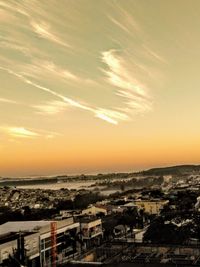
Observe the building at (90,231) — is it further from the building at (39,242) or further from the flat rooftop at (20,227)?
the flat rooftop at (20,227)

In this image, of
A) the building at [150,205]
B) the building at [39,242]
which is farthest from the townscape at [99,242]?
the building at [150,205]

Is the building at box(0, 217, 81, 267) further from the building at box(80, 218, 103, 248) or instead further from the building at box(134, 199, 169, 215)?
the building at box(134, 199, 169, 215)

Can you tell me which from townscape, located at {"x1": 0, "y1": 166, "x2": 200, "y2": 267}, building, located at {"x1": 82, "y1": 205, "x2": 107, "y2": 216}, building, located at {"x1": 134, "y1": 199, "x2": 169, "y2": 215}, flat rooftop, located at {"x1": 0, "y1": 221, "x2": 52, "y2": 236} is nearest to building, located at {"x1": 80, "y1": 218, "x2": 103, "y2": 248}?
Answer: townscape, located at {"x1": 0, "y1": 166, "x2": 200, "y2": 267}

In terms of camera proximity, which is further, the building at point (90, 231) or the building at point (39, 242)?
the building at point (90, 231)

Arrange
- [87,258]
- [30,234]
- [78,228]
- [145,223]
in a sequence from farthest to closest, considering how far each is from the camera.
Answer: [145,223] → [78,228] → [30,234] → [87,258]

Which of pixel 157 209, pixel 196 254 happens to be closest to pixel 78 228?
pixel 196 254

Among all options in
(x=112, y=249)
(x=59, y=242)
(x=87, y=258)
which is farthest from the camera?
(x=59, y=242)

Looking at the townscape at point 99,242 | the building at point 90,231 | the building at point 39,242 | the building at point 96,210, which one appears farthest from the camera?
the building at point 96,210

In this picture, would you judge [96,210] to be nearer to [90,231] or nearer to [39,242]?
[90,231]

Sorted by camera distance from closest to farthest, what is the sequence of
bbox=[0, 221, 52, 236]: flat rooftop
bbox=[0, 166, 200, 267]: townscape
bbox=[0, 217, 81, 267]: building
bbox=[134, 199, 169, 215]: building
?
1. bbox=[0, 166, 200, 267]: townscape
2. bbox=[0, 217, 81, 267]: building
3. bbox=[0, 221, 52, 236]: flat rooftop
4. bbox=[134, 199, 169, 215]: building

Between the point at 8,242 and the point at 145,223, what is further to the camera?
the point at 145,223

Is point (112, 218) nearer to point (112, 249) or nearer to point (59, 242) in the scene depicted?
point (59, 242)
